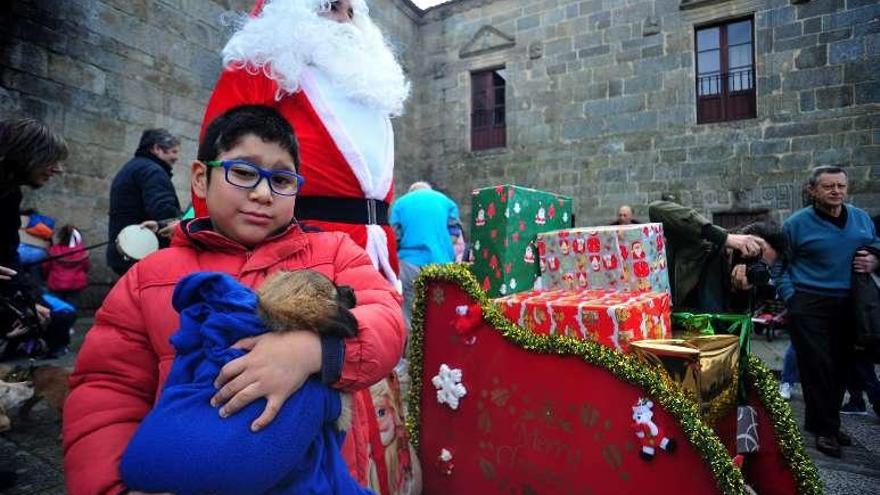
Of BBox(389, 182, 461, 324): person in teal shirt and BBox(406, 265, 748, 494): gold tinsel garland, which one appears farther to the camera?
Result: BBox(389, 182, 461, 324): person in teal shirt

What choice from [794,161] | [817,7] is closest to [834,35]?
[817,7]

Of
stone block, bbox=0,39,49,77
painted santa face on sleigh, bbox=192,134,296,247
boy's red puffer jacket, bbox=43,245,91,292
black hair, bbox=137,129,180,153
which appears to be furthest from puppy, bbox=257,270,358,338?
stone block, bbox=0,39,49,77

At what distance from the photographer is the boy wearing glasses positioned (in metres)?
0.87

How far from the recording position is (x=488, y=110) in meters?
10.8

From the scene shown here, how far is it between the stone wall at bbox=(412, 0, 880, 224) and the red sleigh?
8.12m

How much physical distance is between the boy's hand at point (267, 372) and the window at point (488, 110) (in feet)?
32.8

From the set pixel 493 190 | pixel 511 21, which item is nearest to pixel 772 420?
pixel 493 190

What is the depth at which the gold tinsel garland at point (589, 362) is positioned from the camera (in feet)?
4.21

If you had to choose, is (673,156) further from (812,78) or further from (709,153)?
(812,78)

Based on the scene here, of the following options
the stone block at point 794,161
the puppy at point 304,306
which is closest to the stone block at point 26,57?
the puppy at point 304,306

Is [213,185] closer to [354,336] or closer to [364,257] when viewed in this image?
[364,257]

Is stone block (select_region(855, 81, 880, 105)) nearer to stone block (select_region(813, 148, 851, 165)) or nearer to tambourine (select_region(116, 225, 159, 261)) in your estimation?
stone block (select_region(813, 148, 851, 165))

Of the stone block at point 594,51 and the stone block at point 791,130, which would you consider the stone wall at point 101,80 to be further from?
the stone block at point 791,130

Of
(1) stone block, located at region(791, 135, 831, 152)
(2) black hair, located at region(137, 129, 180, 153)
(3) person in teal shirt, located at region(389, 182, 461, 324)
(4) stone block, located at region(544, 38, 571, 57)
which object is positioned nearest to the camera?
(2) black hair, located at region(137, 129, 180, 153)
